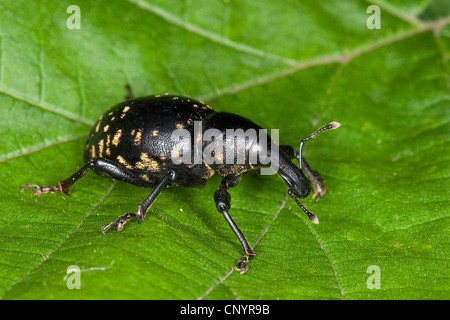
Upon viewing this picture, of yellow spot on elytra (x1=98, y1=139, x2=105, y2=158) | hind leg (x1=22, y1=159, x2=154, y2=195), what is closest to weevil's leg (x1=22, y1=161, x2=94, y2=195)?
hind leg (x1=22, y1=159, x2=154, y2=195)

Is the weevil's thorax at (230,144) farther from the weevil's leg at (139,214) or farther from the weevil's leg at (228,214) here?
the weevil's leg at (139,214)

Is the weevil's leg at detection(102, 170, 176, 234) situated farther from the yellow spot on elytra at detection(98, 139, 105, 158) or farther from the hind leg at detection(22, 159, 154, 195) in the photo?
the yellow spot on elytra at detection(98, 139, 105, 158)

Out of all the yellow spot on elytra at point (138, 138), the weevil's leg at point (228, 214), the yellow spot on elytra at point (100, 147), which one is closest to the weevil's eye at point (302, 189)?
the weevil's leg at point (228, 214)

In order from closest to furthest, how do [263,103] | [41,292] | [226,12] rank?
[41,292] < [263,103] < [226,12]

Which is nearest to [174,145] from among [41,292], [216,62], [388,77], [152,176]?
[152,176]

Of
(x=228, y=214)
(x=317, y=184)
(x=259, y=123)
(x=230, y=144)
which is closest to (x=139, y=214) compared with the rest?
(x=228, y=214)

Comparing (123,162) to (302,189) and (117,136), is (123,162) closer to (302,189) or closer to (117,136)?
(117,136)

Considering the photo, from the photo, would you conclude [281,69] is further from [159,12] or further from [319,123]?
[159,12]
